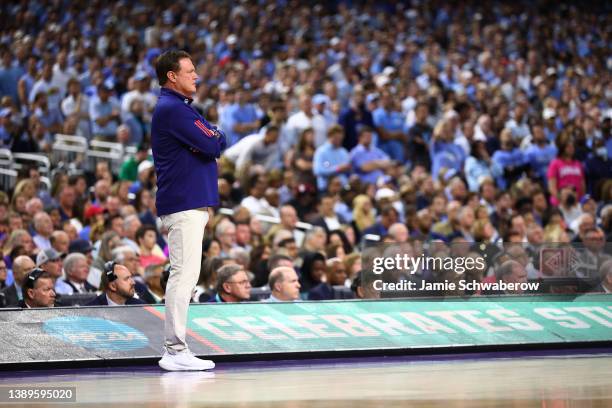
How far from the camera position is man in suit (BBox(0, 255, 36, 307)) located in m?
10.2

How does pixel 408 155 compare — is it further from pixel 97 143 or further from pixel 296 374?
pixel 296 374

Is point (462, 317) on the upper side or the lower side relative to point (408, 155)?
lower

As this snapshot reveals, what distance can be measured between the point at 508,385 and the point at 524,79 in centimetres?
1779

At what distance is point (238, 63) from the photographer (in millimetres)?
21219

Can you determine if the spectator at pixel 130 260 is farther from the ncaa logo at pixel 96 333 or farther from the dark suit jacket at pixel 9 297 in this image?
the ncaa logo at pixel 96 333

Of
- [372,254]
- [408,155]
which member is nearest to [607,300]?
[372,254]

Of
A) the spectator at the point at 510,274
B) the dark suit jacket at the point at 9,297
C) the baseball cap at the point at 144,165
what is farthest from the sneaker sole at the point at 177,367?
the baseball cap at the point at 144,165

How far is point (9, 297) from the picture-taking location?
33.6 feet

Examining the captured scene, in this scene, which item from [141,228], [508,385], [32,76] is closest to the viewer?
[508,385]

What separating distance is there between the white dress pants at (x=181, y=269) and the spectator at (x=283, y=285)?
1928mm

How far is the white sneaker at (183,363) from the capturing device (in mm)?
7594

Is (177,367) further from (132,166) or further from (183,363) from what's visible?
(132,166)

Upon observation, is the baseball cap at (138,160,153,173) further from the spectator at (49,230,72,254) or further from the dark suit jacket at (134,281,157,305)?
the dark suit jacket at (134,281,157,305)

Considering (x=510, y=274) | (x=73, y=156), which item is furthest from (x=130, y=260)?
(x=73, y=156)
